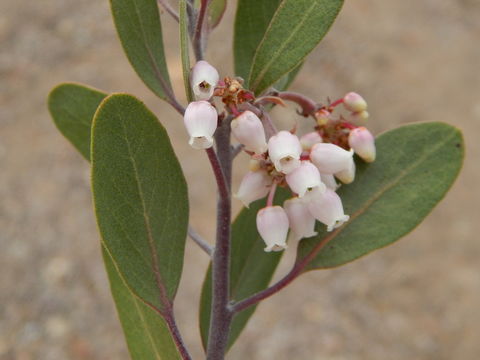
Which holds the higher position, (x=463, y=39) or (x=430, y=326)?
(x=463, y=39)

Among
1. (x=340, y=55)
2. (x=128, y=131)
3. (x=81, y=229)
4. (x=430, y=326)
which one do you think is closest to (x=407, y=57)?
(x=340, y=55)

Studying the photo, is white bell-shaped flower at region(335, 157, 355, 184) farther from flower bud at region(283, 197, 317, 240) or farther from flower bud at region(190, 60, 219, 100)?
flower bud at region(190, 60, 219, 100)

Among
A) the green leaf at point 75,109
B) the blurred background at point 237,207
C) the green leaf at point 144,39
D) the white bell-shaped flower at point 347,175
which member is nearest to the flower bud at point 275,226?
the white bell-shaped flower at point 347,175

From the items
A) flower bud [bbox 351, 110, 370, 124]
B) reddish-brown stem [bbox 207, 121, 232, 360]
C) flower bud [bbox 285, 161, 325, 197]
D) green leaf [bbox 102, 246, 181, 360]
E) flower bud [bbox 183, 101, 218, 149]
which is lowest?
green leaf [bbox 102, 246, 181, 360]

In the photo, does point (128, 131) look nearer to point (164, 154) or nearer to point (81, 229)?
point (164, 154)

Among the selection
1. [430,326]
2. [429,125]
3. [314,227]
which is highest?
[429,125]

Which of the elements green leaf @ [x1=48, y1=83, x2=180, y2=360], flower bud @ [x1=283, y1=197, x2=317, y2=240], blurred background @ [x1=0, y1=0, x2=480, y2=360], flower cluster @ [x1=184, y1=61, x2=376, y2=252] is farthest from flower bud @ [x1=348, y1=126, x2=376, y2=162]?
blurred background @ [x1=0, y1=0, x2=480, y2=360]

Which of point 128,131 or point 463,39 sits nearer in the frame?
point 128,131
